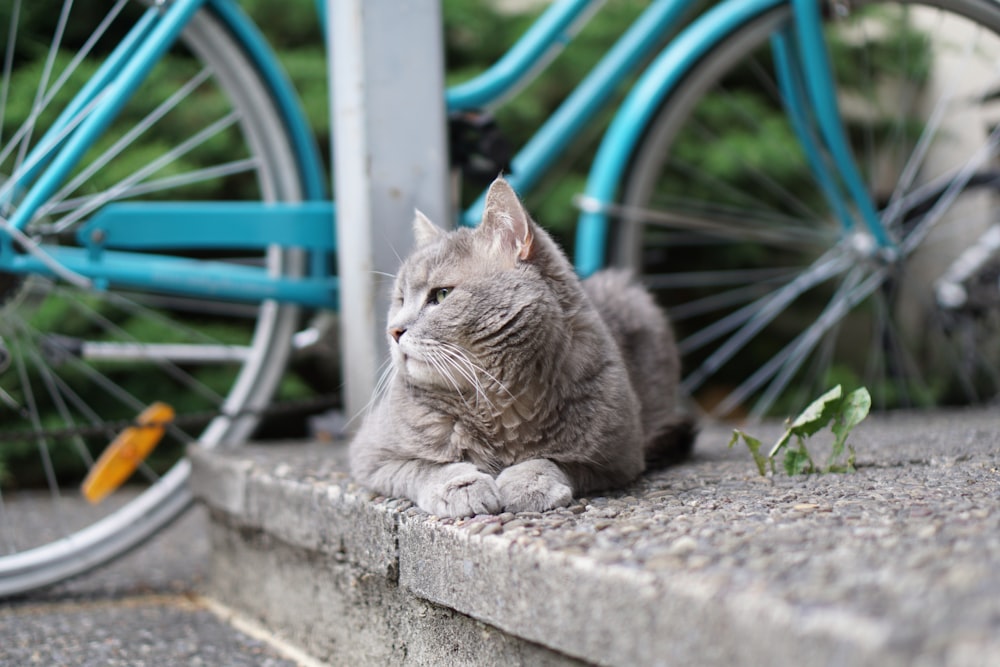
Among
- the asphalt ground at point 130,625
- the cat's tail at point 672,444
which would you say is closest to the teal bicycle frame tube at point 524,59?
the cat's tail at point 672,444

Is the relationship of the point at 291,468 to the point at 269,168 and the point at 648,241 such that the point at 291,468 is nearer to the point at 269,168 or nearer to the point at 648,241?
the point at 269,168

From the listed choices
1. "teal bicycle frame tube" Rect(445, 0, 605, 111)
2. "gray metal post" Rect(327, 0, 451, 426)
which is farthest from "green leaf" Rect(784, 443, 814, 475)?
"teal bicycle frame tube" Rect(445, 0, 605, 111)

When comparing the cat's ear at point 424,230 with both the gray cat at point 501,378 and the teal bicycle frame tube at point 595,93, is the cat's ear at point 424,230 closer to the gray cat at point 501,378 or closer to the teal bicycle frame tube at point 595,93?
the gray cat at point 501,378

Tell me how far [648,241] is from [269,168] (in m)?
1.42

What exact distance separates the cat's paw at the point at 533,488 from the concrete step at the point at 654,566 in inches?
1.1

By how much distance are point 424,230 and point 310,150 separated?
2.26ft

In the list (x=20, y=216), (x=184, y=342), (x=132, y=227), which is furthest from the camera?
(x=184, y=342)

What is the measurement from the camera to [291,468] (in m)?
1.88

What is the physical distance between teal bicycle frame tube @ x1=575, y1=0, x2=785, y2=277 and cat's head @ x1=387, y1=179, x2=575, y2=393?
0.99m

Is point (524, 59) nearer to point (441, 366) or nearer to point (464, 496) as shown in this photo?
point (441, 366)

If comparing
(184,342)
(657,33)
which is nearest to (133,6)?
(184,342)

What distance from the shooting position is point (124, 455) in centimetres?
214

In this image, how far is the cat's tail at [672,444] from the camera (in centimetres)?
188

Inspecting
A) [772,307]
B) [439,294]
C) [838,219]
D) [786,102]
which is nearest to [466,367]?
[439,294]
